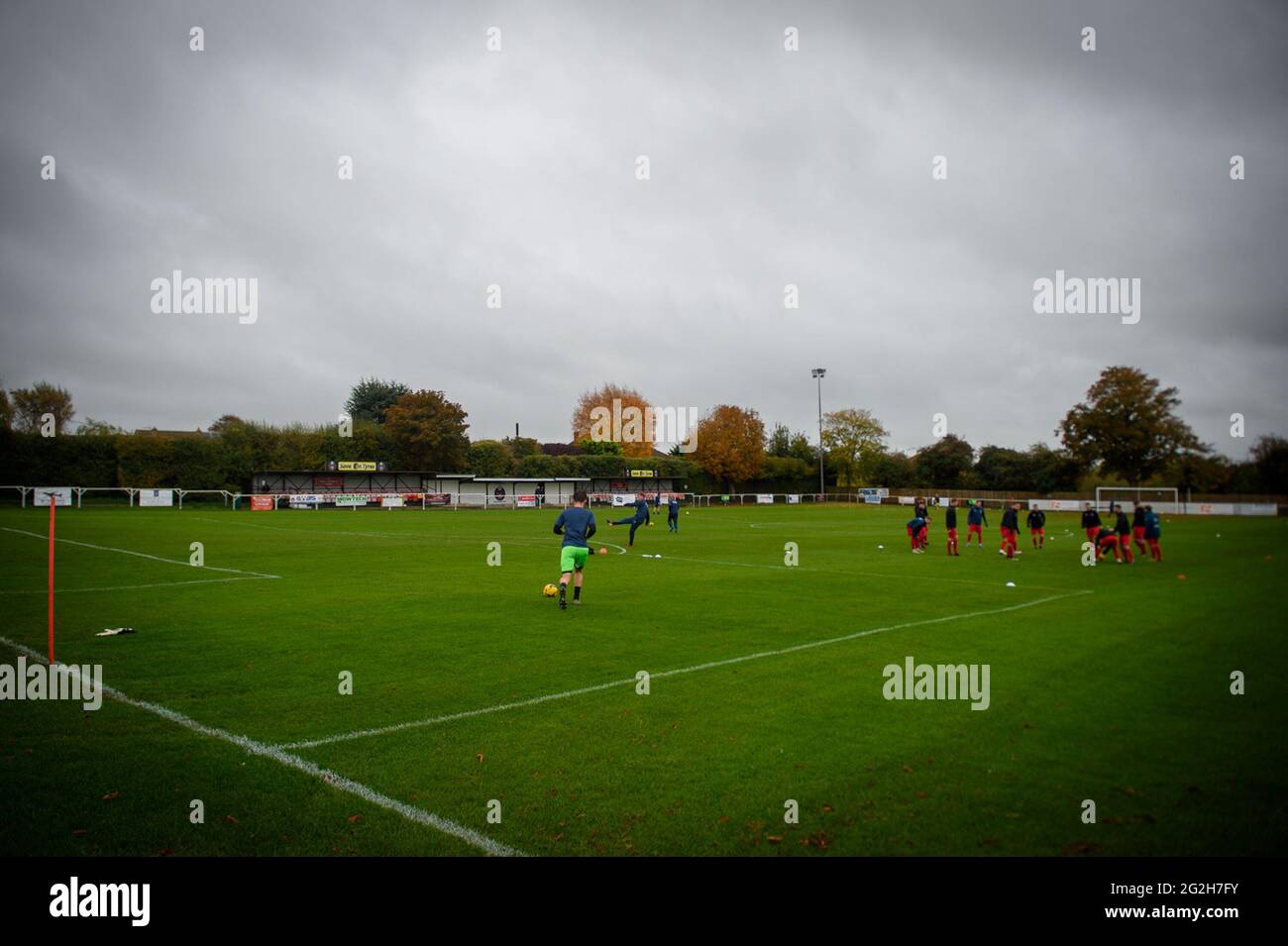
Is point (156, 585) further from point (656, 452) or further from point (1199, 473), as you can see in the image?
point (656, 452)

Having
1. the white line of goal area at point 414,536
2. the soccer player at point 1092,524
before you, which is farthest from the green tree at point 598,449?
the soccer player at point 1092,524

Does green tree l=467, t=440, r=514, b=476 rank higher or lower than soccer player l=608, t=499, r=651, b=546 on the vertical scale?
higher

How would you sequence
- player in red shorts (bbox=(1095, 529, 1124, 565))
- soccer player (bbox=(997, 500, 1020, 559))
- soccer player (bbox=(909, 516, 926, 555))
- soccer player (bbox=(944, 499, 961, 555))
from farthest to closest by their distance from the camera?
soccer player (bbox=(909, 516, 926, 555)), soccer player (bbox=(944, 499, 961, 555)), soccer player (bbox=(997, 500, 1020, 559)), player in red shorts (bbox=(1095, 529, 1124, 565))

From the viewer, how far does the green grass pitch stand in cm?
507

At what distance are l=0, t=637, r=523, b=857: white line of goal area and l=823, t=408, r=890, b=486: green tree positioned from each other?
10046 cm

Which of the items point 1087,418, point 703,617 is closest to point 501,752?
point 703,617

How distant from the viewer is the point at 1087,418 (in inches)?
3177

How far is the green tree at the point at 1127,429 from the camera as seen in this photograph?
7669 cm

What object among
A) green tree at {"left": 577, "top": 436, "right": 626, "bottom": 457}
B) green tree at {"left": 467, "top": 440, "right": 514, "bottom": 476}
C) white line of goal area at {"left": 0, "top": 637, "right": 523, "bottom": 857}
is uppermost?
green tree at {"left": 577, "top": 436, "right": 626, "bottom": 457}

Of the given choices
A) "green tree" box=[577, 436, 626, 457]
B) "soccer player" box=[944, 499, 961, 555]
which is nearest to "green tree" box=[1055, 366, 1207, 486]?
"green tree" box=[577, 436, 626, 457]

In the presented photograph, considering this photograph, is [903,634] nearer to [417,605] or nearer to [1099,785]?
[1099,785]

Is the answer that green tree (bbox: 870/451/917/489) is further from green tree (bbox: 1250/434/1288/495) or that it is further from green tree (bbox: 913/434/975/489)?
green tree (bbox: 1250/434/1288/495)

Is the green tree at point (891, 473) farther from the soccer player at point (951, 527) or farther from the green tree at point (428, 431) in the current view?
the soccer player at point (951, 527)
